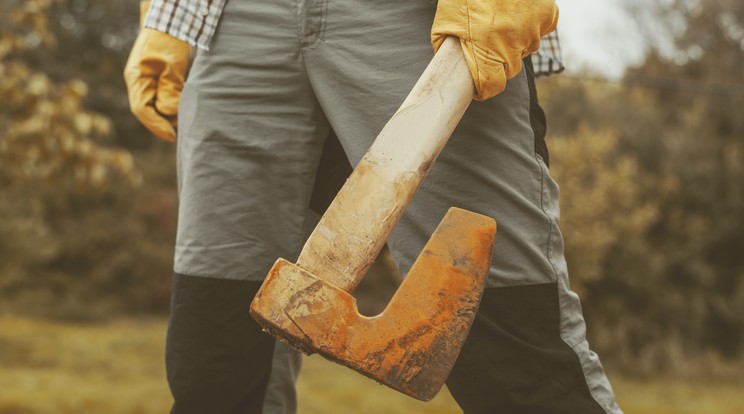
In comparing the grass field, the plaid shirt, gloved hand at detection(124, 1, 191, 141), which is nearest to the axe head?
the plaid shirt

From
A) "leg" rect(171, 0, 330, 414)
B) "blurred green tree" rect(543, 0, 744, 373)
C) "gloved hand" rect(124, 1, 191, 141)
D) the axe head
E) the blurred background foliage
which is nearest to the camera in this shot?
the axe head

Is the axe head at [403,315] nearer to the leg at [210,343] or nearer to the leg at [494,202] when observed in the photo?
the leg at [494,202]

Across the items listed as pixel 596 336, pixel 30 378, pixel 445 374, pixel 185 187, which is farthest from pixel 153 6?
pixel 596 336

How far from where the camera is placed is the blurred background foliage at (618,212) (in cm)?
870

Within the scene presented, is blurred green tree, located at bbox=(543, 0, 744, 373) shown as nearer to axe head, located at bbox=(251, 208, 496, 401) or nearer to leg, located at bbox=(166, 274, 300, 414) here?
leg, located at bbox=(166, 274, 300, 414)

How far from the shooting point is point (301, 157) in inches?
55.4

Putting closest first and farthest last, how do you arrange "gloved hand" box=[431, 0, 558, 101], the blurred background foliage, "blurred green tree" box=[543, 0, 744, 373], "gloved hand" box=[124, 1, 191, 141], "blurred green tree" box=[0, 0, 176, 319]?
"gloved hand" box=[431, 0, 558, 101] → "gloved hand" box=[124, 1, 191, 141] → the blurred background foliage → "blurred green tree" box=[543, 0, 744, 373] → "blurred green tree" box=[0, 0, 176, 319]

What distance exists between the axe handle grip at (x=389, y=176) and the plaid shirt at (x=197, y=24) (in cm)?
37

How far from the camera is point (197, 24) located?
146 cm

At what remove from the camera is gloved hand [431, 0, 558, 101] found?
116cm

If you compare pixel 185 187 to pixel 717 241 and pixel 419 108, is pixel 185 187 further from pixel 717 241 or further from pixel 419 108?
pixel 717 241

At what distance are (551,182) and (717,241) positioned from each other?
8904mm

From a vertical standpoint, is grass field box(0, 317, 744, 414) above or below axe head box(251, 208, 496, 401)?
below

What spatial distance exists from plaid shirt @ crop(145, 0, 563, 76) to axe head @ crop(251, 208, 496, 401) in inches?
19.6
